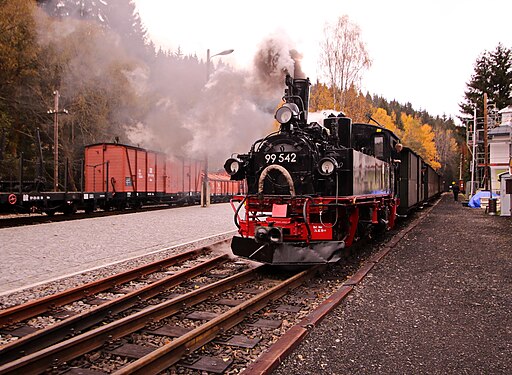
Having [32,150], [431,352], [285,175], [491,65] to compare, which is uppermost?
[491,65]

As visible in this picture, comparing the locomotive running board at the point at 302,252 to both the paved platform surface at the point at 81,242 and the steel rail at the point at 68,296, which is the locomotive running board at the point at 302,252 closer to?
the steel rail at the point at 68,296

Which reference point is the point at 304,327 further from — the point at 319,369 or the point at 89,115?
the point at 89,115

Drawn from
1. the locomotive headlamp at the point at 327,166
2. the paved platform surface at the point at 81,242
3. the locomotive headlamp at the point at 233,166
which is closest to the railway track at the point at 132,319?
the paved platform surface at the point at 81,242

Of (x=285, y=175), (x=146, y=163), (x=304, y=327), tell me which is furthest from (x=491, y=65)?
(x=304, y=327)

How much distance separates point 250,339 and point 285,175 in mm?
3460

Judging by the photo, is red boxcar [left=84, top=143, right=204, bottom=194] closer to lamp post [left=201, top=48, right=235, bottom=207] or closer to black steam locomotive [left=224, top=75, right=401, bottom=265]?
lamp post [left=201, top=48, right=235, bottom=207]

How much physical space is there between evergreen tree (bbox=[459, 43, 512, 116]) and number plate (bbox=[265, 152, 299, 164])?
43.0 m

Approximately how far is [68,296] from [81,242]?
488 cm

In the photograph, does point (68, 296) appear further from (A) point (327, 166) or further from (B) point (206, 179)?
(B) point (206, 179)

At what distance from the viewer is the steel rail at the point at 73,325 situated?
371 cm

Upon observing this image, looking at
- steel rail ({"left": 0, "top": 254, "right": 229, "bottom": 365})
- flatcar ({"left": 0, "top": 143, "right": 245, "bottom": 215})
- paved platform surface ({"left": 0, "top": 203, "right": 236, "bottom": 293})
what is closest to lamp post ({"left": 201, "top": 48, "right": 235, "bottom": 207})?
flatcar ({"left": 0, "top": 143, "right": 245, "bottom": 215})

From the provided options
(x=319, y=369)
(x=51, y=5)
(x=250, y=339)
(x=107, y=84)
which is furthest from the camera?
(x=51, y=5)

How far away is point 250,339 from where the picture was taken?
14.0ft

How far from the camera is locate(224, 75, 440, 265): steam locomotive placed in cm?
674
